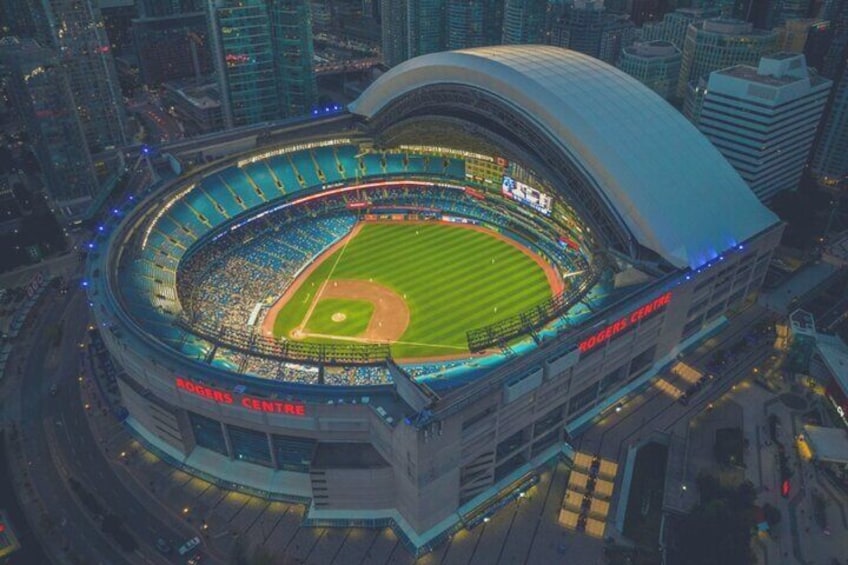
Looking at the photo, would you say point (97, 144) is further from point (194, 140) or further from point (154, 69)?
point (154, 69)

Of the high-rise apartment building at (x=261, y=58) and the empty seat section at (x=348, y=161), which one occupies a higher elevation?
the high-rise apartment building at (x=261, y=58)

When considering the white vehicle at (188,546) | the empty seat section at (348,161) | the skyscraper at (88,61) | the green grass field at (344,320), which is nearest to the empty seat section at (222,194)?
the empty seat section at (348,161)

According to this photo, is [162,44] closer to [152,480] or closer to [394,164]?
[394,164]

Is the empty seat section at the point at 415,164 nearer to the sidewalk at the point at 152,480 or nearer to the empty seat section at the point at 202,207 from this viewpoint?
the empty seat section at the point at 202,207

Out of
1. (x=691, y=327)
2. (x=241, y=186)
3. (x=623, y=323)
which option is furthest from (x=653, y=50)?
(x=623, y=323)

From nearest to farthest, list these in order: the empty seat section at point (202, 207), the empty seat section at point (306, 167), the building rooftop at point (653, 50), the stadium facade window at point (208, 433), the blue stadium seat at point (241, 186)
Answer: the stadium facade window at point (208, 433)
the empty seat section at point (202, 207)
the blue stadium seat at point (241, 186)
the empty seat section at point (306, 167)
the building rooftop at point (653, 50)

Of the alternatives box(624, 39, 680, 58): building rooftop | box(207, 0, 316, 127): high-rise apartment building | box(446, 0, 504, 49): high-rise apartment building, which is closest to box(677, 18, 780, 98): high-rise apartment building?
box(624, 39, 680, 58): building rooftop
